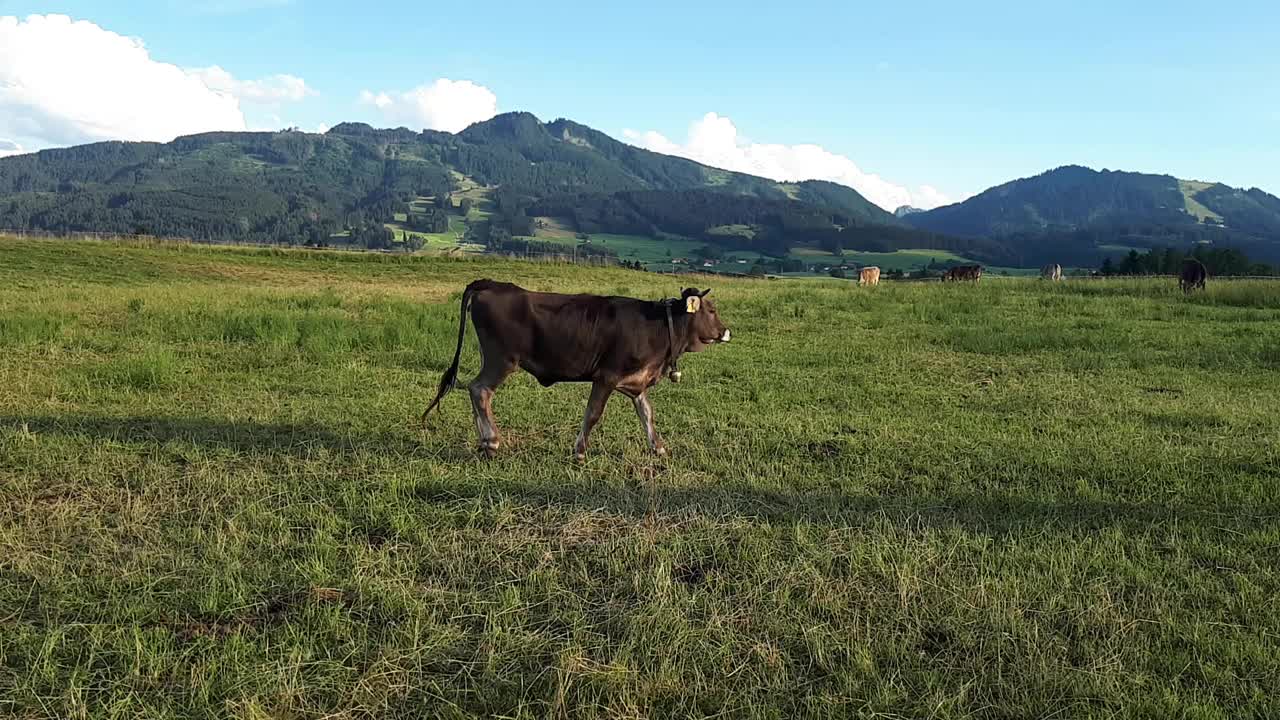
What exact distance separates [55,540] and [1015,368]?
42.3ft

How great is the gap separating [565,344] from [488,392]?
887mm

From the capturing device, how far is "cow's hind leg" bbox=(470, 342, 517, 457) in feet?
25.1

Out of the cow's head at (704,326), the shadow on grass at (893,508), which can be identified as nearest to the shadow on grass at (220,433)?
the shadow on grass at (893,508)

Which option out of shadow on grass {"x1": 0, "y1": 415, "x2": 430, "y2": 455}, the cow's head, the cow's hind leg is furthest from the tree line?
shadow on grass {"x1": 0, "y1": 415, "x2": 430, "y2": 455}

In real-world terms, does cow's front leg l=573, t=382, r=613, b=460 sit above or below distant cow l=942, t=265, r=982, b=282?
below

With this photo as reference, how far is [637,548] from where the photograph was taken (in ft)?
16.6

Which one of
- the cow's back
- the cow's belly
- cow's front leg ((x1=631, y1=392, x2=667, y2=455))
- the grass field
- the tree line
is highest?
the tree line

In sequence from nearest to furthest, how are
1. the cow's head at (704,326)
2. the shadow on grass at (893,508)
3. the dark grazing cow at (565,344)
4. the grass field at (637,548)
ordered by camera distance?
1. the grass field at (637,548)
2. the shadow on grass at (893,508)
3. the dark grazing cow at (565,344)
4. the cow's head at (704,326)

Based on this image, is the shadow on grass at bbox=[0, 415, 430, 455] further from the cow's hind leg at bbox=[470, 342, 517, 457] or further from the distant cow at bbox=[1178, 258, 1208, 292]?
the distant cow at bbox=[1178, 258, 1208, 292]

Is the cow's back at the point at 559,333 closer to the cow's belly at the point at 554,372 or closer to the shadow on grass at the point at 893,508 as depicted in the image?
the cow's belly at the point at 554,372

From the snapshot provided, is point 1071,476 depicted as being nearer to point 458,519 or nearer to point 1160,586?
point 1160,586

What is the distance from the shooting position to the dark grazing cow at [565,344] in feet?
25.0

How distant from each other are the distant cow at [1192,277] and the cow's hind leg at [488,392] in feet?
A: 94.4

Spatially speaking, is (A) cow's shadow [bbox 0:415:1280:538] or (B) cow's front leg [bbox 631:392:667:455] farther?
(B) cow's front leg [bbox 631:392:667:455]
